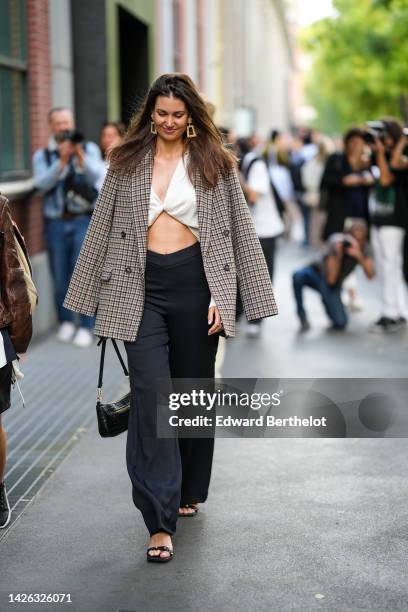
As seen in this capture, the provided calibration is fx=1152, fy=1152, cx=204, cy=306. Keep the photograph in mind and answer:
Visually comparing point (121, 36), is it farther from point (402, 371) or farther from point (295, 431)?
point (295, 431)

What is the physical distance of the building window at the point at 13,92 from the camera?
11.0 meters

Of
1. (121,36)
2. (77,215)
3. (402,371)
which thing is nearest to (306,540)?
(402,371)

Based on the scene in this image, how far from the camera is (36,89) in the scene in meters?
11.8

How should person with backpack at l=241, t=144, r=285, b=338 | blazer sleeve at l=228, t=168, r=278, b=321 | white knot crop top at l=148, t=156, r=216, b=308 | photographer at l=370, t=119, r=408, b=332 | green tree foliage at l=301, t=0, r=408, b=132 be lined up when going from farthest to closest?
1. green tree foliage at l=301, t=0, r=408, b=132
2. photographer at l=370, t=119, r=408, b=332
3. person with backpack at l=241, t=144, r=285, b=338
4. blazer sleeve at l=228, t=168, r=278, b=321
5. white knot crop top at l=148, t=156, r=216, b=308

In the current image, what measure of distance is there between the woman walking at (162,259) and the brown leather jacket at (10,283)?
213 mm

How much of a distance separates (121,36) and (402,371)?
1027 centimetres

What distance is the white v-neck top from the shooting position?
4.84m

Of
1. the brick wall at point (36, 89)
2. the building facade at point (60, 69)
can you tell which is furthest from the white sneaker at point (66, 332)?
the brick wall at point (36, 89)

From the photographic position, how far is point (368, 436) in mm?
7004

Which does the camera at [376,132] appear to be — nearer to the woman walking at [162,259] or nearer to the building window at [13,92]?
the building window at [13,92]

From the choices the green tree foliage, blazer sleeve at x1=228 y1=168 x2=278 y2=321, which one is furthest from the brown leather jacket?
the green tree foliage

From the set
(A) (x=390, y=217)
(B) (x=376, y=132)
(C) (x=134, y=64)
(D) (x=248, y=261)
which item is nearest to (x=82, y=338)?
(A) (x=390, y=217)

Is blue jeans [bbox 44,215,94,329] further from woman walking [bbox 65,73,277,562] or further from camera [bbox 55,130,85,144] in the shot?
woman walking [bbox 65,73,277,562]

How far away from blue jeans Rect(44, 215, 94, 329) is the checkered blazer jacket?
581 centimetres
